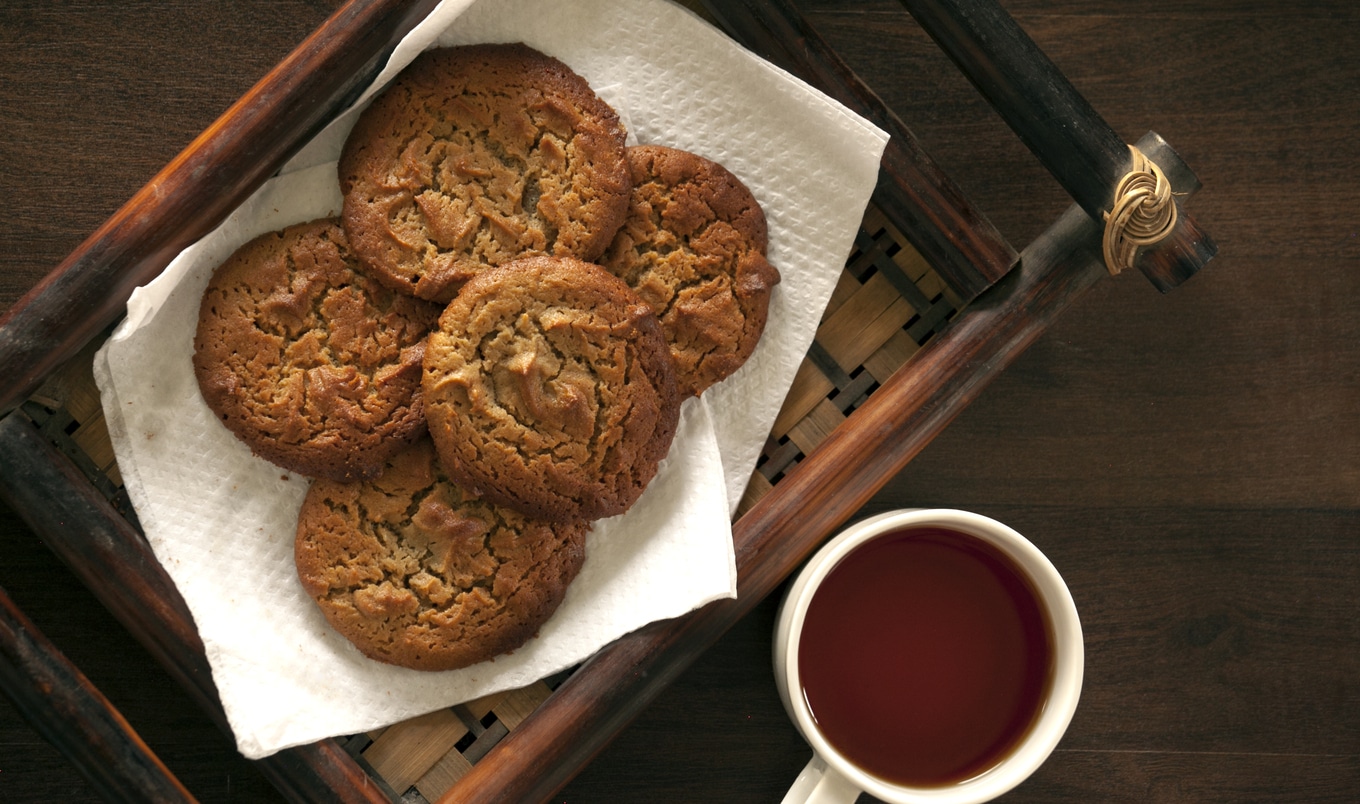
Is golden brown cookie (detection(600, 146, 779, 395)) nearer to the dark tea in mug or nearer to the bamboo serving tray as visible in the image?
the bamboo serving tray

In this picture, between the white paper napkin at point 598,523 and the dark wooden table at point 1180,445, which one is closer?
the white paper napkin at point 598,523

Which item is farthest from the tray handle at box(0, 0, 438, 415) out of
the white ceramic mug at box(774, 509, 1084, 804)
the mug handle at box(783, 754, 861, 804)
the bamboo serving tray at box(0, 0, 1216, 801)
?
the mug handle at box(783, 754, 861, 804)

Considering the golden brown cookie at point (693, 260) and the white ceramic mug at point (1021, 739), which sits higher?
the golden brown cookie at point (693, 260)

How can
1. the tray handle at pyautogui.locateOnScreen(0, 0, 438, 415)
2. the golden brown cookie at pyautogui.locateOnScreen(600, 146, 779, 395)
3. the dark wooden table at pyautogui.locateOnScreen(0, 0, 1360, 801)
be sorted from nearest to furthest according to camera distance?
the tray handle at pyautogui.locateOnScreen(0, 0, 438, 415), the golden brown cookie at pyautogui.locateOnScreen(600, 146, 779, 395), the dark wooden table at pyautogui.locateOnScreen(0, 0, 1360, 801)

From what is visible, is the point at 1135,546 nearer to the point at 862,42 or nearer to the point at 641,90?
the point at 862,42

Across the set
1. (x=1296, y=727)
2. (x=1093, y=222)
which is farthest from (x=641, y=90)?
(x=1296, y=727)

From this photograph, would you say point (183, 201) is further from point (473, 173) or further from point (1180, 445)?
point (1180, 445)

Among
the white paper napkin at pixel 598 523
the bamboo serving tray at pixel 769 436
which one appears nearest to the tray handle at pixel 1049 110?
the bamboo serving tray at pixel 769 436

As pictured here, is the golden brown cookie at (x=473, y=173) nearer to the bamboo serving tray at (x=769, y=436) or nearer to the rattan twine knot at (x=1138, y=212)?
the bamboo serving tray at (x=769, y=436)
